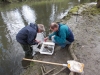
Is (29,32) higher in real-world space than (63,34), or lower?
higher

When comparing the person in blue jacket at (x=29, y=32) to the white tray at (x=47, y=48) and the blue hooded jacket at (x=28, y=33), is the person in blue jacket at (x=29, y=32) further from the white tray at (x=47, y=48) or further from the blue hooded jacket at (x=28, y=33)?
the white tray at (x=47, y=48)

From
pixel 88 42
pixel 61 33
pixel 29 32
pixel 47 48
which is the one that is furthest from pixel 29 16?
pixel 61 33

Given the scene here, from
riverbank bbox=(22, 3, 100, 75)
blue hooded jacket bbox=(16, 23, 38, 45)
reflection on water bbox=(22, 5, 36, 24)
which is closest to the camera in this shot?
riverbank bbox=(22, 3, 100, 75)

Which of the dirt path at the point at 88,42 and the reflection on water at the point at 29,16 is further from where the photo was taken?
the reflection on water at the point at 29,16

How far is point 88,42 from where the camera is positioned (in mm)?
5340

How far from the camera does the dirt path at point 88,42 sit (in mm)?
4011

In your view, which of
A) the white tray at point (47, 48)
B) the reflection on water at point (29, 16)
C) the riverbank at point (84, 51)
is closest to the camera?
the riverbank at point (84, 51)

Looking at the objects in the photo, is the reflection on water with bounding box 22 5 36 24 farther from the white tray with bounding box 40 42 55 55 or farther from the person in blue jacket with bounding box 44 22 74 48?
the person in blue jacket with bounding box 44 22 74 48

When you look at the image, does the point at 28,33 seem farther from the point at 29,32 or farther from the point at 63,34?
the point at 63,34

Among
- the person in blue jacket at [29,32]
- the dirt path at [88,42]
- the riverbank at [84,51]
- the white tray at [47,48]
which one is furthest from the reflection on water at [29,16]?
the person in blue jacket at [29,32]

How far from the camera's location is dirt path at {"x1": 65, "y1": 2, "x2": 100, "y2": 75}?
13.2 ft

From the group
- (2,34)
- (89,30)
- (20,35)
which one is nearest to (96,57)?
(89,30)

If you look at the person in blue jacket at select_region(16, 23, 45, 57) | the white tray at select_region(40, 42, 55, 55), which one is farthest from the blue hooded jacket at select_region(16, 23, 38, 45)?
the white tray at select_region(40, 42, 55, 55)

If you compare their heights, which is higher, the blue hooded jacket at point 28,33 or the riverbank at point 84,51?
the blue hooded jacket at point 28,33
